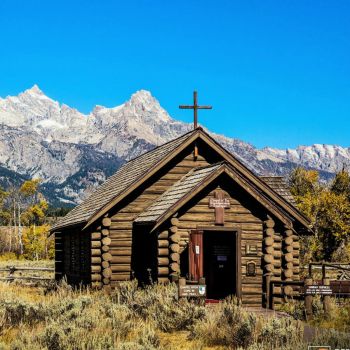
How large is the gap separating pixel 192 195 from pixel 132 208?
10.8 feet

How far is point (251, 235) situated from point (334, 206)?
101 ft

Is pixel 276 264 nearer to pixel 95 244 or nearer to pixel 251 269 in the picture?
pixel 251 269

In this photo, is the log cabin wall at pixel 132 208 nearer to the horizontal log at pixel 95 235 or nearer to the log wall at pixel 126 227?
the log wall at pixel 126 227

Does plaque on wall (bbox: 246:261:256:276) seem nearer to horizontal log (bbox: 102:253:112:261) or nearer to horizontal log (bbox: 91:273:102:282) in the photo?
horizontal log (bbox: 102:253:112:261)

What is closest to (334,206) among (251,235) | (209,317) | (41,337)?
(251,235)

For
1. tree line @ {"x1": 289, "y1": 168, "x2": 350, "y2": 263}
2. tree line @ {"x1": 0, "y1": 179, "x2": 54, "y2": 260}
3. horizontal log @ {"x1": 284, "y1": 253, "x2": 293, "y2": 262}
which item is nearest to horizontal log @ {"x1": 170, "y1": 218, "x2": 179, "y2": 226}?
horizontal log @ {"x1": 284, "y1": 253, "x2": 293, "y2": 262}

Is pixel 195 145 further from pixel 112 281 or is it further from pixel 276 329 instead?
pixel 276 329

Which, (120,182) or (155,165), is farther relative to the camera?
(120,182)

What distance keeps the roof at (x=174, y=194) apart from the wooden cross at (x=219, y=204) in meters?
0.76

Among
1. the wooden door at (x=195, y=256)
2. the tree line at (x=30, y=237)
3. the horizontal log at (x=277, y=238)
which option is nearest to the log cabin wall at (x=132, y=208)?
the wooden door at (x=195, y=256)

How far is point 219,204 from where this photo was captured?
19484 millimetres

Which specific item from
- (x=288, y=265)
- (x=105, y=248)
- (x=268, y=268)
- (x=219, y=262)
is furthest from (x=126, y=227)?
(x=288, y=265)

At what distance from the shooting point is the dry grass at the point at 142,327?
10.9 metres

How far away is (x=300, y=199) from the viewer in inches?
1903
